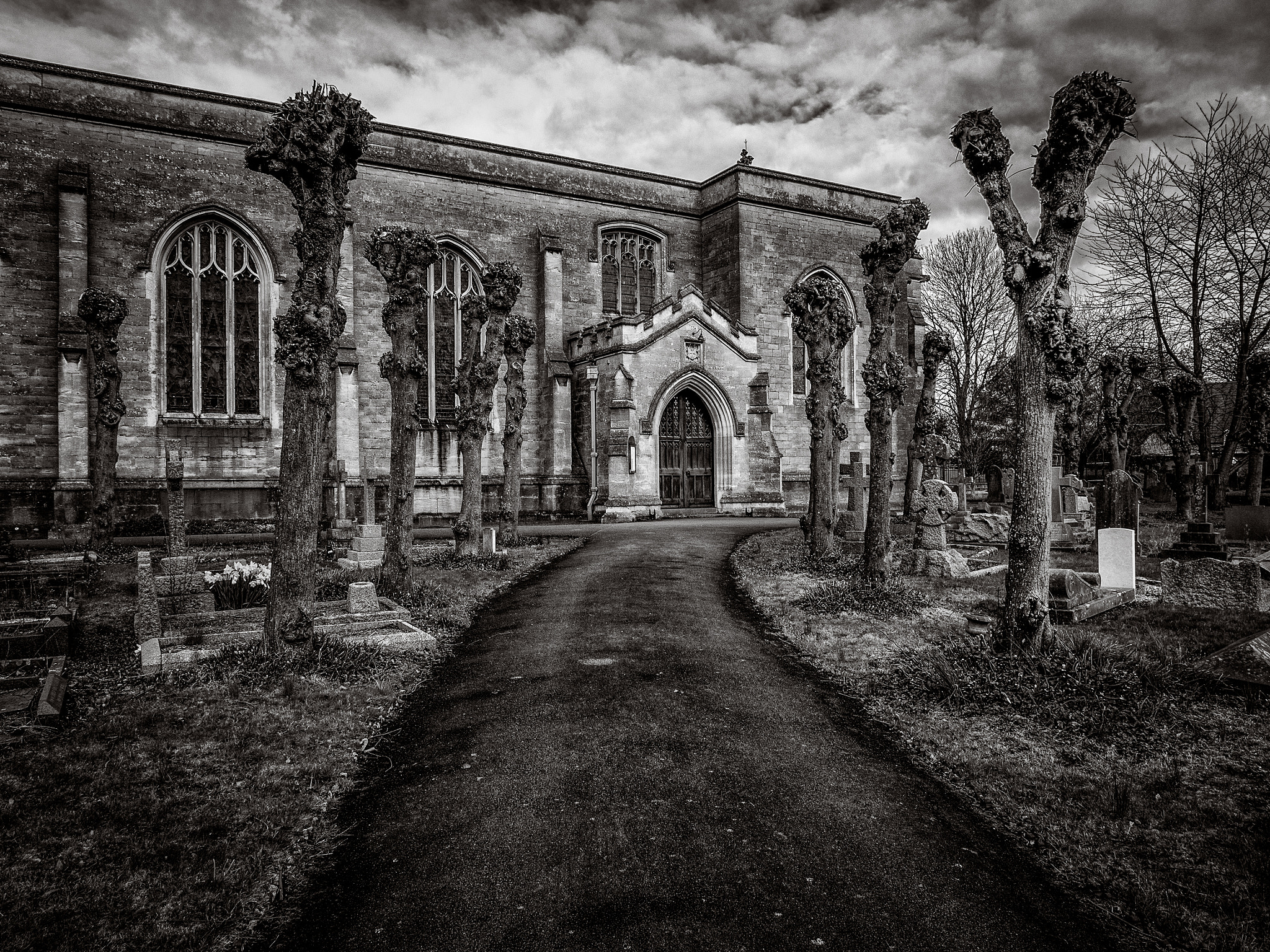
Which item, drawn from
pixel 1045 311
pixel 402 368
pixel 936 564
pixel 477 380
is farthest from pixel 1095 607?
pixel 477 380

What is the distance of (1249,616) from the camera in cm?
798

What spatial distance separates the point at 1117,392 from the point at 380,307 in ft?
69.3

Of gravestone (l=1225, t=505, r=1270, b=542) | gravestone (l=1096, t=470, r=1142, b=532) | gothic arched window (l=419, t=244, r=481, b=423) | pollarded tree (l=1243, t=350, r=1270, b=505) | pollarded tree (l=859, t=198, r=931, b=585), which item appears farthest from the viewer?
gothic arched window (l=419, t=244, r=481, b=423)

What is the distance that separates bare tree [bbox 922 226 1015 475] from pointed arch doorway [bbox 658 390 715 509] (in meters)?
15.9

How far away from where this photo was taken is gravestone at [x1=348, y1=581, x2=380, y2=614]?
797cm

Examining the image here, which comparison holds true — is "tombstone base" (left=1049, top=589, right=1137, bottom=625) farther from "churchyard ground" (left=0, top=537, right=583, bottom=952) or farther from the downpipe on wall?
the downpipe on wall

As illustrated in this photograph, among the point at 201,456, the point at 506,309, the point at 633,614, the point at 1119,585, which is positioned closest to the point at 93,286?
the point at 201,456

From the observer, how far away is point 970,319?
114 feet

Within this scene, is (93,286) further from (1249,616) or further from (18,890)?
(1249,616)

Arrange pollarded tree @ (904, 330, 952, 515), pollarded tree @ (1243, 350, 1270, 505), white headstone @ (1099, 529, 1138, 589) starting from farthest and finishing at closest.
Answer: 1. pollarded tree @ (904, 330, 952, 515)
2. pollarded tree @ (1243, 350, 1270, 505)
3. white headstone @ (1099, 529, 1138, 589)

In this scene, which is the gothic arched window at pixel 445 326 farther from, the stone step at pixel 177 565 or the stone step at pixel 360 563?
the stone step at pixel 177 565

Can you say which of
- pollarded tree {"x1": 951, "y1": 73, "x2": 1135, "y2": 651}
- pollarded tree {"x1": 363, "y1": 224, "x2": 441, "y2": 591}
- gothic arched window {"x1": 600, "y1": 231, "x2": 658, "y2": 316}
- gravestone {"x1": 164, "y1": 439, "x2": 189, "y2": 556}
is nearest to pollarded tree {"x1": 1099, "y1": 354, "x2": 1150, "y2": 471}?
pollarded tree {"x1": 951, "y1": 73, "x2": 1135, "y2": 651}

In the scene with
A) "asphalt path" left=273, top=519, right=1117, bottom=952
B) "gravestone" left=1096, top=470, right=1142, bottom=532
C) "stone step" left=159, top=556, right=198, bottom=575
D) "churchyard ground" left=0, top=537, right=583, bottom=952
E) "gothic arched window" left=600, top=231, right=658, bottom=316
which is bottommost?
"asphalt path" left=273, top=519, right=1117, bottom=952

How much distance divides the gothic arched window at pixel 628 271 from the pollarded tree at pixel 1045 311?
65.2ft
